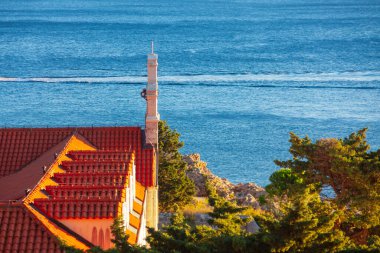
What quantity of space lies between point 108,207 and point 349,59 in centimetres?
11464

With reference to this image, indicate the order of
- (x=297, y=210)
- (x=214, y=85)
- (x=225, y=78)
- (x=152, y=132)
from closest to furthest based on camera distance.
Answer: (x=297, y=210) < (x=152, y=132) < (x=214, y=85) < (x=225, y=78)

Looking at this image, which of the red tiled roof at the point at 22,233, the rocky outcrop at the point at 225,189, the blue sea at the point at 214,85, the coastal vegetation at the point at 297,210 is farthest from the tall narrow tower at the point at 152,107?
the blue sea at the point at 214,85

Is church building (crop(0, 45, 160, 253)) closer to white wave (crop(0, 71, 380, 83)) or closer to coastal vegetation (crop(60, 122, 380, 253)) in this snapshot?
coastal vegetation (crop(60, 122, 380, 253))

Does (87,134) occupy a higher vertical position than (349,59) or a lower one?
lower

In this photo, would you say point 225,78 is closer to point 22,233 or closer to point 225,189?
point 225,189

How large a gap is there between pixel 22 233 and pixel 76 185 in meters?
3.19

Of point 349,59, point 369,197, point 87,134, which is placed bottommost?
point 369,197

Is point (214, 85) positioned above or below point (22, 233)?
above

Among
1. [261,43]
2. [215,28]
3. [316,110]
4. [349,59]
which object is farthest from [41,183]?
[215,28]

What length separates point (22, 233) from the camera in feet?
58.3

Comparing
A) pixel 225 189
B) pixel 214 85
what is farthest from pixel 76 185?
pixel 214 85

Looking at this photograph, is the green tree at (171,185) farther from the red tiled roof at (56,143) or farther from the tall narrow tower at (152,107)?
the red tiled roof at (56,143)

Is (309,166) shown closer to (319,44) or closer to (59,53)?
(59,53)

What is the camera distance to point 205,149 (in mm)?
70125
